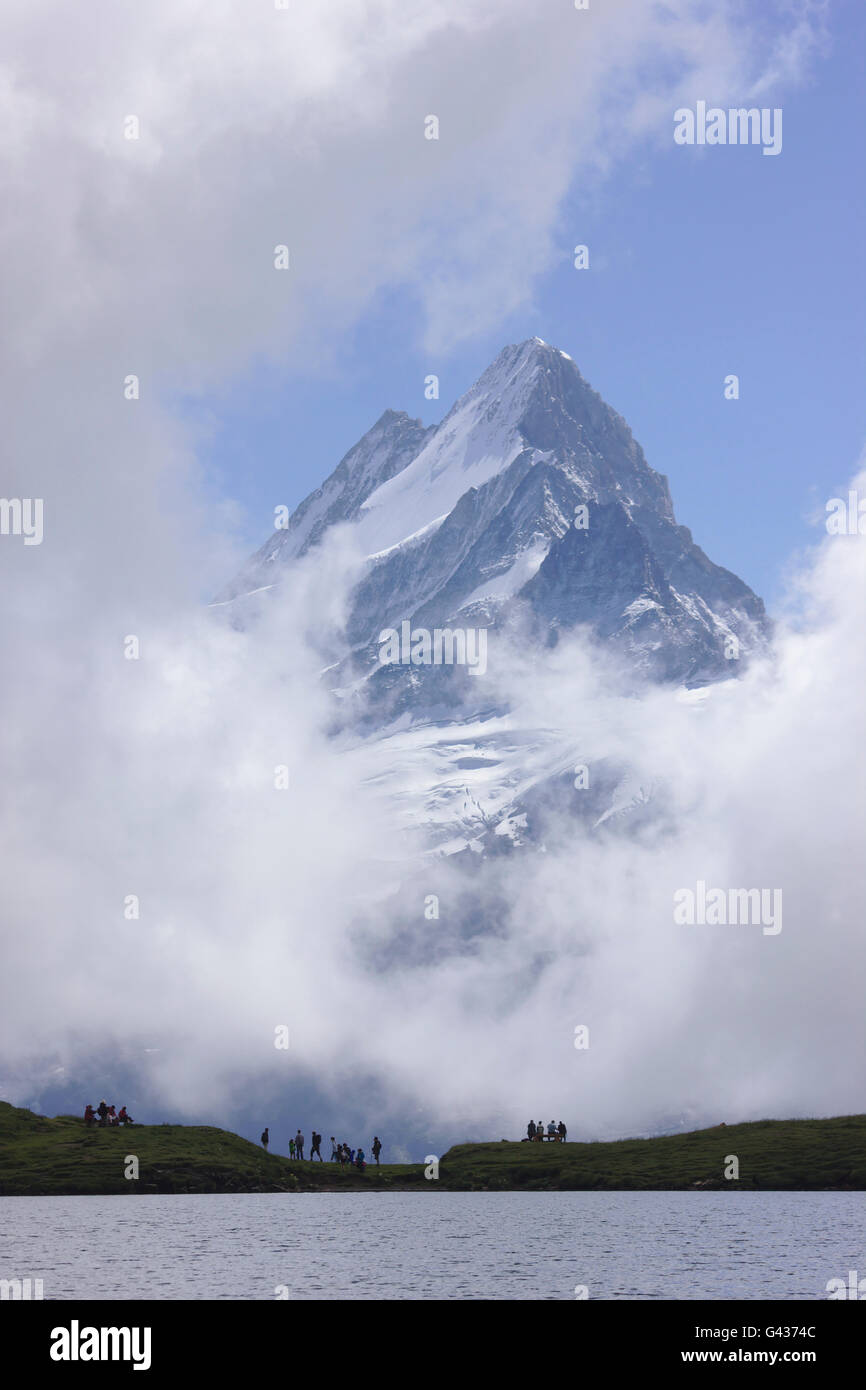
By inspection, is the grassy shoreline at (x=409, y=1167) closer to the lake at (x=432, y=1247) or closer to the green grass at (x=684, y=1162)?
the green grass at (x=684, y=1162)

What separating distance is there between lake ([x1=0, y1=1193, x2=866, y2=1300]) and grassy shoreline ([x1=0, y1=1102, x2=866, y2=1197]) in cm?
540

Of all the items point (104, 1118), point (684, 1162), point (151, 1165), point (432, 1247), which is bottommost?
point (684, 1162)

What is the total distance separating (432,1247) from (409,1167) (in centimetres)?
7933

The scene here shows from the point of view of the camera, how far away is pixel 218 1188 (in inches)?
5630

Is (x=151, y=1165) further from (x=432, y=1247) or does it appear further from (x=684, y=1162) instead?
(x=432, y=1247)

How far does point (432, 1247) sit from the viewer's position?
93.9m

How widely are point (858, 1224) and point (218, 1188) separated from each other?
207ft

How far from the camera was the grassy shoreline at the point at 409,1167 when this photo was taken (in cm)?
14112

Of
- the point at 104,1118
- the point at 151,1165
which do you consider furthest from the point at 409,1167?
the point at 151,1165

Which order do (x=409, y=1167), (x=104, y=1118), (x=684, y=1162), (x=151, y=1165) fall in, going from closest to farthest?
(x=151, y=1165)
(x=684, y=1162)
(x=104, y=1118)
(x=409, y=1167)

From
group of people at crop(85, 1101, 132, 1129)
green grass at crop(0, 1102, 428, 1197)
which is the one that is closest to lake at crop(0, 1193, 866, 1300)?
green grass at crop(0, 1102, 428, 1197)

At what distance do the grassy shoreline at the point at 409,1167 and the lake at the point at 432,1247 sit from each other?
540 cm
